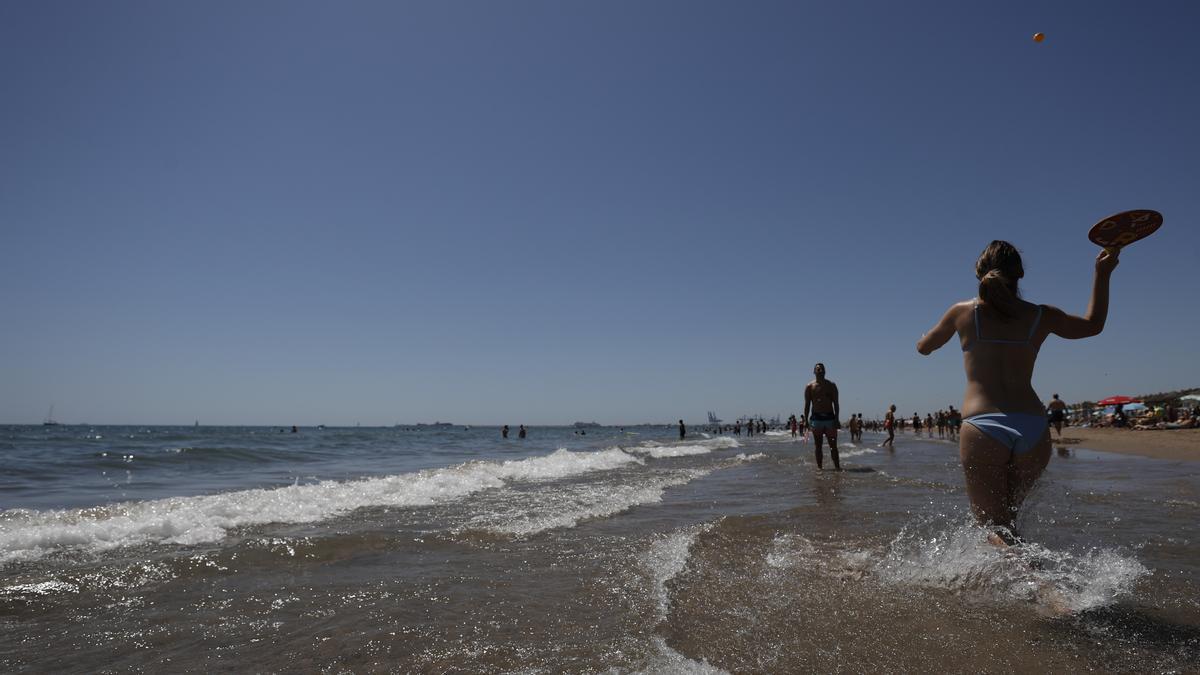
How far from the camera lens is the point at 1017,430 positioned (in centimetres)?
300

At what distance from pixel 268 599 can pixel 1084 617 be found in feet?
13.2

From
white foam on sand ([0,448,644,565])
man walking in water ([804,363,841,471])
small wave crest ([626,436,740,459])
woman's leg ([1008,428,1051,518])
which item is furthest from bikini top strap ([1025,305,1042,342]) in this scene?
small wave crest ([626,436,740,459])

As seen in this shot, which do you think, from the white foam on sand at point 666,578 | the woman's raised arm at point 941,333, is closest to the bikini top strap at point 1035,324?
the woman's raised arm at point 941,333

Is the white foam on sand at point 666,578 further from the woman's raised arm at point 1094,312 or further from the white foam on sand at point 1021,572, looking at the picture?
the woman's raised arm at point 1094,312

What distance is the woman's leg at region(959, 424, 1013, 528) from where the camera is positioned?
3.04 meters

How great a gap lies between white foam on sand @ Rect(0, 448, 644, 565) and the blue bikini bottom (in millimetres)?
5674

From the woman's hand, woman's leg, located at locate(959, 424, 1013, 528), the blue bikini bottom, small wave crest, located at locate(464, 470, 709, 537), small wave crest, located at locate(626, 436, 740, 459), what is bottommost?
small wave crest, located at locate(626, 436, 740, 459)

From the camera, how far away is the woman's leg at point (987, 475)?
304 centimetres

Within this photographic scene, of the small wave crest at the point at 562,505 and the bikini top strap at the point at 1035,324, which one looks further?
the small wave crest at the point at 562,505

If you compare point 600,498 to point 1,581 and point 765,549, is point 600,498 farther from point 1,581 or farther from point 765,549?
point 1,581

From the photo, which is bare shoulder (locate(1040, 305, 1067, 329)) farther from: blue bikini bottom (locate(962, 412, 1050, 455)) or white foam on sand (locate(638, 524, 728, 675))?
white foam on sand (locate(638, 524, 728, 675))

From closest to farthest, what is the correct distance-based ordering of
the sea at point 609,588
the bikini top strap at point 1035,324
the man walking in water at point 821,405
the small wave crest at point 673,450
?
1. the sea at point 609,588
2. the bikini top strap at point 1035,324
3. the man walking in water at point 821,405
4. the small wave crest at point 673,450

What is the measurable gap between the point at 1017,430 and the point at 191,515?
682 centimetres

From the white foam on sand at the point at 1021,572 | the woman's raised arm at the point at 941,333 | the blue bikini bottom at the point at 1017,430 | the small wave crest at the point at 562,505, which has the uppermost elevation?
the woman's raised arm at the point at 941,333
